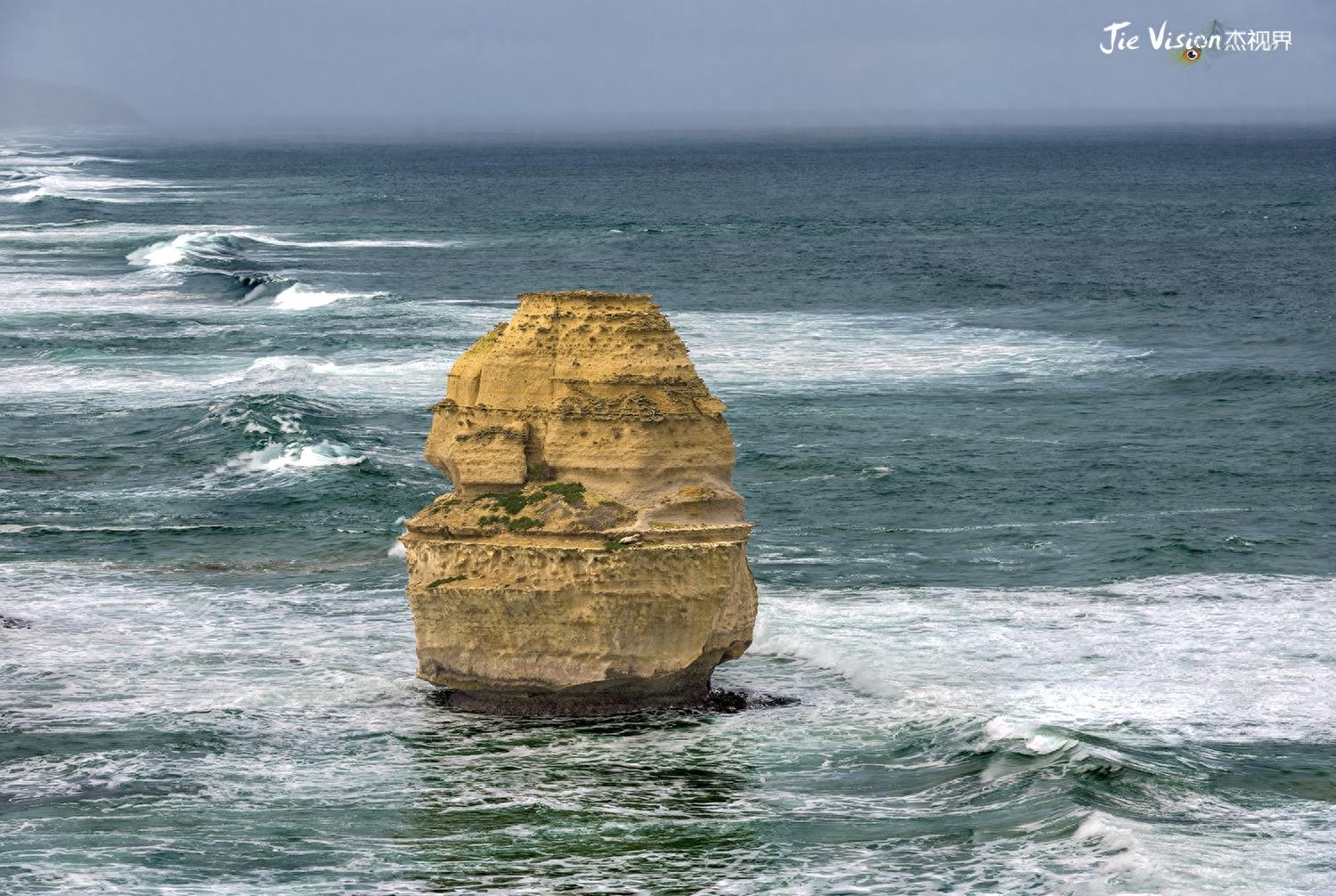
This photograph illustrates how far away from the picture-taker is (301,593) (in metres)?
23.9

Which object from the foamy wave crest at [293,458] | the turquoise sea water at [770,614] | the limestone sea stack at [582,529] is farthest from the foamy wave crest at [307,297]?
the limestone sea stack at [582,529]

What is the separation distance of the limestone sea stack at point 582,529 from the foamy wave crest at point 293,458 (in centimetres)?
1378

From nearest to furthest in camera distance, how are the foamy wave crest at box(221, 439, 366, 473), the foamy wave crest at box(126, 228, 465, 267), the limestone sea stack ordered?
the limestone sea stack < the foamy wave crest at box(221, 439, 366, 473) < the foamy wave crest at box(126, 228, 465, 267)

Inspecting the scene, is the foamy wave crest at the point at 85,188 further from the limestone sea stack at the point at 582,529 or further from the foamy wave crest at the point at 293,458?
the limestone sea stack at the point at 582,529

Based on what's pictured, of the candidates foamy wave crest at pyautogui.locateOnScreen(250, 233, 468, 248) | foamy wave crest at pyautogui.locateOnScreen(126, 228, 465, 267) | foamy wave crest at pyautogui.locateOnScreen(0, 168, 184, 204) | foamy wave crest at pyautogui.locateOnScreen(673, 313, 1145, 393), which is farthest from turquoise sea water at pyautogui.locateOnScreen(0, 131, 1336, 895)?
foamy wave crest at pyautogui.locateOnScreen(0, 168, 184, 204)

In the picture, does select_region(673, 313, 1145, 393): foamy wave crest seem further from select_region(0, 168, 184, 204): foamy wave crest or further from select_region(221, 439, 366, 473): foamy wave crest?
select_region(0, 168, 184, 204): foamy wave crest

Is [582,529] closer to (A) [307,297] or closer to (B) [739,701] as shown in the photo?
(B) [739,701]

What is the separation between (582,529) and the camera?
1777 centimetres

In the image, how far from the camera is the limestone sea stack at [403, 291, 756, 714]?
1773 cm

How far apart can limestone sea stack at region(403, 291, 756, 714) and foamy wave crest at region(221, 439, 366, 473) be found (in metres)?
13.8

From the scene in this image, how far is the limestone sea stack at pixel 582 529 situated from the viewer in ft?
58.2

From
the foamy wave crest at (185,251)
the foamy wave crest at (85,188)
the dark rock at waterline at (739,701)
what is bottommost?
the dark rock at waterline at (739,701)

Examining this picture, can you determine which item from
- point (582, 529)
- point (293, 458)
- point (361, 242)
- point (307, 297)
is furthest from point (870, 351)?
point (361, 242)

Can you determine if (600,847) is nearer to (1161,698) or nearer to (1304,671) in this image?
(1161,698)
